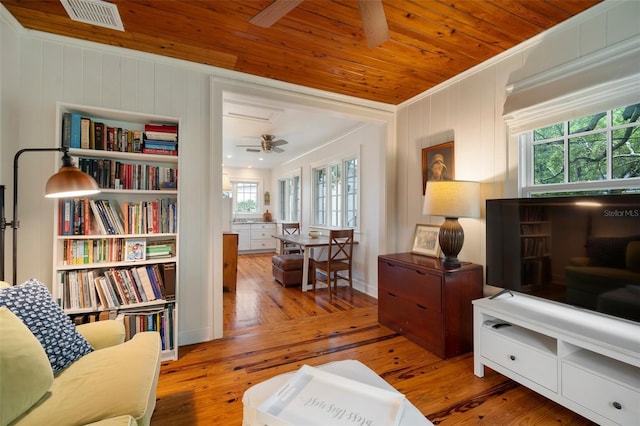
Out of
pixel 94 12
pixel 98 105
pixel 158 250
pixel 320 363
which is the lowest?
pixel 320 363

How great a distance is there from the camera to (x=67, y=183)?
1.58 meters

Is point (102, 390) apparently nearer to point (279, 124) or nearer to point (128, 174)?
point (128, 174)

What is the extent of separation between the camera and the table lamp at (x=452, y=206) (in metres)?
2.34

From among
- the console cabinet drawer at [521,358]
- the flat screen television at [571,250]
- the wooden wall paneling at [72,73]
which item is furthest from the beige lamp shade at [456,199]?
the wooden wall paneling at [72,73]

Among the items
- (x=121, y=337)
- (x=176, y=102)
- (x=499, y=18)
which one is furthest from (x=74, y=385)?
(x=499, y=18)

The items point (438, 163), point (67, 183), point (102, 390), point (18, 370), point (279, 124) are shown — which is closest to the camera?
point (18, 370)

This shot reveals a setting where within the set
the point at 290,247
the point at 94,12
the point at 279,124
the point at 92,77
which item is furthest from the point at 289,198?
the point at 94,12

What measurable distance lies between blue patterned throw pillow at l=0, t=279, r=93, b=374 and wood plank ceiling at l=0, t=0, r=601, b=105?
1742mm

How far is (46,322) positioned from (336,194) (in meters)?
4.36

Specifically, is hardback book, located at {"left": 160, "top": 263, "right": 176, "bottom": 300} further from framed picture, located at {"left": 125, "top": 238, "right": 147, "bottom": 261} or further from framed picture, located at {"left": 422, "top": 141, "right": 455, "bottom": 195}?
framed picture, located at {"left": 422, "top": 141, "right": 455, "bottom": 195}

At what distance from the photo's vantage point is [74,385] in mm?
1215

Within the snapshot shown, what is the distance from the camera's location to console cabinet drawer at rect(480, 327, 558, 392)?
5.32 feet

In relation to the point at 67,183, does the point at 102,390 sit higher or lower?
lower

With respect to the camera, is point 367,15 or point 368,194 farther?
point 368,194
